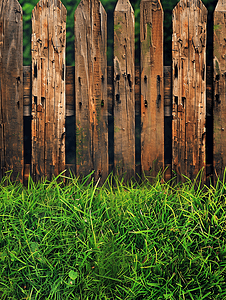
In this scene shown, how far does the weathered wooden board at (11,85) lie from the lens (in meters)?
2.32

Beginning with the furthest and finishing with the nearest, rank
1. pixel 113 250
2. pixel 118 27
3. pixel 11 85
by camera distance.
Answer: pixel 11 85 < pixel 118 27 < pixel 113 250

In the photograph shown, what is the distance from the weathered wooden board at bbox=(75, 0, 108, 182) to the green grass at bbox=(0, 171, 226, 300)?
574 millimetres

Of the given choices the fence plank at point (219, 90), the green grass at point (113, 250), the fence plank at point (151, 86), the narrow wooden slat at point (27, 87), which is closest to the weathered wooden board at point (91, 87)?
the fence plank at point (151, 86)

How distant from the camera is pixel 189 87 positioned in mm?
2262

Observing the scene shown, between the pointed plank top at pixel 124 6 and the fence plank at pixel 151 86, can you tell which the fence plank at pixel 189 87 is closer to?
the fence plank at pixel 151 86

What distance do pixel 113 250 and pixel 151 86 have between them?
56.8 inches

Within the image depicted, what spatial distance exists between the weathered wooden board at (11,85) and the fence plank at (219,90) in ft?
5.90

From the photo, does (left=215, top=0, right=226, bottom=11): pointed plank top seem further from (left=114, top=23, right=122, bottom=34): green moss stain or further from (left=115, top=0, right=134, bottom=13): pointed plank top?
(left=114, top=23, right=122, bottom=34): green moss stain

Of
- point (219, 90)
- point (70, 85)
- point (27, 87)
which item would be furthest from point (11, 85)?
point (219, 90)

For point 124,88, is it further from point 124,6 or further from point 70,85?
point 124,6

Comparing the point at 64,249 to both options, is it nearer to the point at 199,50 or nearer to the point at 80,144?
the point at 80,144

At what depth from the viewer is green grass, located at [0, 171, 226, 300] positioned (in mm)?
1355

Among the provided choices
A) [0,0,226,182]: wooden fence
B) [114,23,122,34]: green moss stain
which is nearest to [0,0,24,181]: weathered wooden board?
[0,0,226,182]: wooden fence

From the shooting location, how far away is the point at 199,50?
7.41 ft
